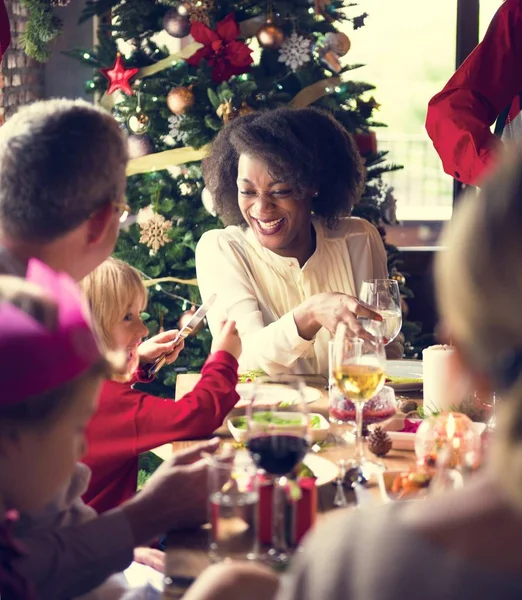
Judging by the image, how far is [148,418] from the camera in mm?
1948

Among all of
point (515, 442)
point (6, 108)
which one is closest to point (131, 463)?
point (515, 442)

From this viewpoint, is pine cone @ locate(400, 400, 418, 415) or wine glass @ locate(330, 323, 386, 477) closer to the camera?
wine glass @ locate(330, 323, 386, 477)

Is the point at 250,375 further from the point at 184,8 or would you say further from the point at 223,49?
the point at 184,8

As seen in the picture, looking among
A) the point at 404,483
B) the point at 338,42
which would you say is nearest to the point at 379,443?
the point at 404,483

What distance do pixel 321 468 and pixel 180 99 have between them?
8.24ft

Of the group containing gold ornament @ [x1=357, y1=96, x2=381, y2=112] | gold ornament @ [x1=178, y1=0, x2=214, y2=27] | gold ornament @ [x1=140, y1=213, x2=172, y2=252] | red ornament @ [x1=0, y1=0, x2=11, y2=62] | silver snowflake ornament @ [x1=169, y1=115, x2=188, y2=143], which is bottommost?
gold ornament @ [x1=140, y1=213, x2=172, y2=252]

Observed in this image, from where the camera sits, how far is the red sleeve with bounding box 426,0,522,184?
10.6 ft

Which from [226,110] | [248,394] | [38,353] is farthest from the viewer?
[226,110]

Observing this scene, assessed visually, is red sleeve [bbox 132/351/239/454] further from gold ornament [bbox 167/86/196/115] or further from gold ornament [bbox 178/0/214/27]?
gold ornament [bbox 178/0/214/27]

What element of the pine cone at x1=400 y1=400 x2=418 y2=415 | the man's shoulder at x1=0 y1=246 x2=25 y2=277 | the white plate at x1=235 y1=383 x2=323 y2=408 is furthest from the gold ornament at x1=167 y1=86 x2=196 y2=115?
the man's shoulder at x1=0 y1=246 x2=25 y2=277

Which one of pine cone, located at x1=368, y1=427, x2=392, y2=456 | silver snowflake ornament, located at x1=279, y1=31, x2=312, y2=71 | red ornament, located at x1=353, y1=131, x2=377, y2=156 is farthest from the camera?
red ornament, located at x1=353, y1=131, x2=377, y2=156

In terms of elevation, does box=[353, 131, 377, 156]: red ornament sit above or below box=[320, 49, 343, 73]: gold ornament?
below

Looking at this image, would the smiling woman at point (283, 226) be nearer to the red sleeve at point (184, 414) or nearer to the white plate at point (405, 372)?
the white plate at point (405, 372)

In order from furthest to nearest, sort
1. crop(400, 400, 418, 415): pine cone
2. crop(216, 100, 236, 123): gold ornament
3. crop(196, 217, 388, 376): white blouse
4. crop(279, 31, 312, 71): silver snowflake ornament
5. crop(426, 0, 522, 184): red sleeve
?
crop(279, 31, 312, 71): silver snowflake ornament, crop(216, 100, 236, 123): gold ornament, crop(426, 0, 522, 184): red sleeve, crop(196, 217, 388, 376): white blouse, crop(400, 400, 418, 415): pine cone
